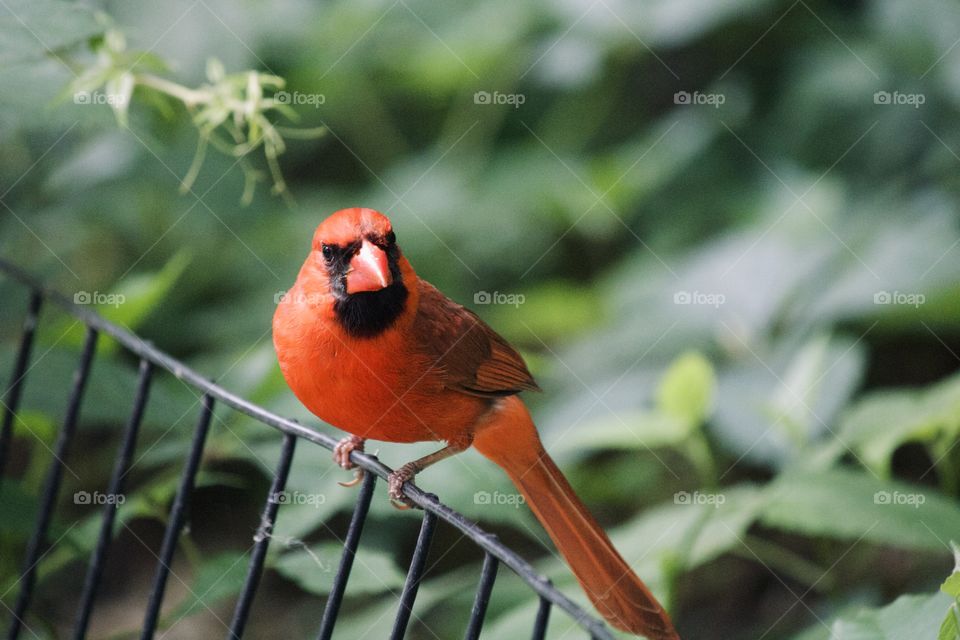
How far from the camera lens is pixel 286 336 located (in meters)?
1.66

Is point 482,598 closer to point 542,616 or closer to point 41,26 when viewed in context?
point 542,616

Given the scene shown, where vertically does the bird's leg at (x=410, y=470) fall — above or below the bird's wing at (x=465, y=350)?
below

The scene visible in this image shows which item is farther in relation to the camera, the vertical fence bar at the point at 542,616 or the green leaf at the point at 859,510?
the green leaf at the point at 859,510

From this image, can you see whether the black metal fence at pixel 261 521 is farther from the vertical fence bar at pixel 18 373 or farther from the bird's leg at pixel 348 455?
the bird's leg at pixel 348 455

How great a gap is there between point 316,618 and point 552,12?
2.02 metres

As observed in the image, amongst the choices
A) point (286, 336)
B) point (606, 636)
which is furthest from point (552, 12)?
point (606, 636)

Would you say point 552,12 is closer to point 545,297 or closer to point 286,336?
point 545,297

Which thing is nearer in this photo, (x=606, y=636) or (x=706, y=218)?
(x=606, y=636)

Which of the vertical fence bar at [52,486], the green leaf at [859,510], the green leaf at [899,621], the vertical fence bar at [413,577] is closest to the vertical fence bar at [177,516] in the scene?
the vertical fence bar at [52,486]

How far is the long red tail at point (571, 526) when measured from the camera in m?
1.56

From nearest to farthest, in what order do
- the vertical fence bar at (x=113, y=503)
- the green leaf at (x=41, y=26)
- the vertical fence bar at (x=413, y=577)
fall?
the vertical fence bar at (x=413, y=577) → the vertical fence bar at (x=113, y=503) → the green leaf at (x=41, y=26)

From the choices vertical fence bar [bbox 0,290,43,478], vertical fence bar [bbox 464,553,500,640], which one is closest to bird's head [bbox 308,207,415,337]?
vertical fence bar [bbox 0,290,43,478]

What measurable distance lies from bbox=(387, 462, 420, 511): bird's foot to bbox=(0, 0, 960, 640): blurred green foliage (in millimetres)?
96

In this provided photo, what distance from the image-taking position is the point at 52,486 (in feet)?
5.43
